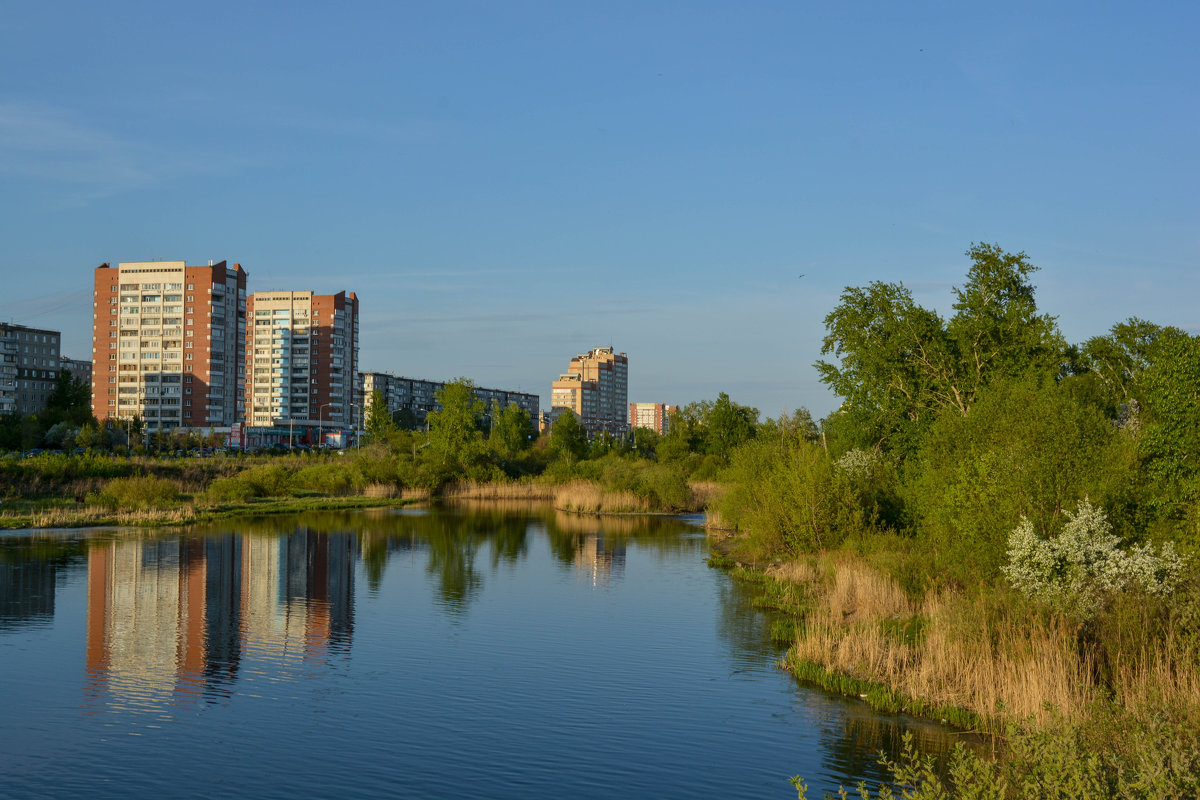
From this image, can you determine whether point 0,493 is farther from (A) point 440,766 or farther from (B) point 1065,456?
(B) point 1065,456

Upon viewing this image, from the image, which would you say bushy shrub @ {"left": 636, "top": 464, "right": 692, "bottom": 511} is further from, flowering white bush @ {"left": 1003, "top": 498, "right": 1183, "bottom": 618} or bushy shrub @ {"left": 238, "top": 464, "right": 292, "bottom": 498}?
flowering white bush @ {"left": 1003, "top": 498, "right": 1183, "bottom": 618}

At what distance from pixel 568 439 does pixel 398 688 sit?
91.9 metres

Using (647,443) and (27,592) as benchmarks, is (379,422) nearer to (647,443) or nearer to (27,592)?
(647,443)

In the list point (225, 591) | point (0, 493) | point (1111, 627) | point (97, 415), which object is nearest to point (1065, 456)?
point (1111, 627)

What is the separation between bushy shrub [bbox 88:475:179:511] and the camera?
2450 inches

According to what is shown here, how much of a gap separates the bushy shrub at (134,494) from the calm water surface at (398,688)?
21573 mm

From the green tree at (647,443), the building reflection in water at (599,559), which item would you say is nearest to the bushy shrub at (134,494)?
the building reflection in water at (599,559)

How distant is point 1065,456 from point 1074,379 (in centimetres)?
2183

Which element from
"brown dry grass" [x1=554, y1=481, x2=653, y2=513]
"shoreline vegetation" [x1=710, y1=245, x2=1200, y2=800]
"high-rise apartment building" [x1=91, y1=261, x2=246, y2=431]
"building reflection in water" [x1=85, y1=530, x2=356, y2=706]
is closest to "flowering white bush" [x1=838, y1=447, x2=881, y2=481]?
"shoreline vegetation" [x1=710, y1=245, x2=1200, y2=800]

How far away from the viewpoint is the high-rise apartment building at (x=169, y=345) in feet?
566

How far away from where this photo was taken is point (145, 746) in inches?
687

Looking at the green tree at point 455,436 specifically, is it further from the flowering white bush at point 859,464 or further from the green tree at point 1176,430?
the green tree at point 1176,430

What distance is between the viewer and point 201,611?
101 feet

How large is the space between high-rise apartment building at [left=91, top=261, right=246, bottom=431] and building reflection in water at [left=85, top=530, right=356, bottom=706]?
133990mm
